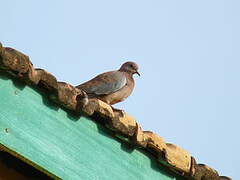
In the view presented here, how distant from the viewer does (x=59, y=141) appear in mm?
4184

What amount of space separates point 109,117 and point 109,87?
15.9 feet

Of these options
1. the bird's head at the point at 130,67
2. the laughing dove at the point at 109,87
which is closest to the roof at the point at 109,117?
→ the laughing dove at the point at 109,87

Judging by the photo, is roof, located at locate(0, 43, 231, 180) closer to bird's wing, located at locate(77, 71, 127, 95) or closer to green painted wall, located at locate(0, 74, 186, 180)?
green painted wall, located at locate(0, 74, 186, 180)

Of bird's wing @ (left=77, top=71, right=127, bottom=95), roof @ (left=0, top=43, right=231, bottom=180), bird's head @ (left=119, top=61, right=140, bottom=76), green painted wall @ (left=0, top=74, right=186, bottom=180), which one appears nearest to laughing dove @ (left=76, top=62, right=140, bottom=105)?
bird's wing @ (left=77, top=71, right=127, bottom=95)

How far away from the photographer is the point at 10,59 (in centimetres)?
388

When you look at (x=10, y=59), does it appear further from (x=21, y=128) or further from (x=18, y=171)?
(x=18, y=171)

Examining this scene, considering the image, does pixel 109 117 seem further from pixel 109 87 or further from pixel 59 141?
pixel 109 87

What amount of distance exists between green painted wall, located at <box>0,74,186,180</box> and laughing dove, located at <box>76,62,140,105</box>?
4.35 metres

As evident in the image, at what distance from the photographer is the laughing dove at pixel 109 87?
8.95 meters

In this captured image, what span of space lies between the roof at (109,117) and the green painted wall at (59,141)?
5 centimetres

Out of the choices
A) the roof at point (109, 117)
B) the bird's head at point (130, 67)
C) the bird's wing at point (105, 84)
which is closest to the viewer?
the roof at point (109, 117)

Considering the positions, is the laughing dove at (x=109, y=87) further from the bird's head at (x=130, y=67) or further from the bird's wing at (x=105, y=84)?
the bird's head at (x=130, y=67)

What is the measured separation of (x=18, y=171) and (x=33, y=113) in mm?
473

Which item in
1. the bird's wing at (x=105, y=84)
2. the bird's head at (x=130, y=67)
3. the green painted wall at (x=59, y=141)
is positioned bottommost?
the green painted wall at (x=59, y=141)
